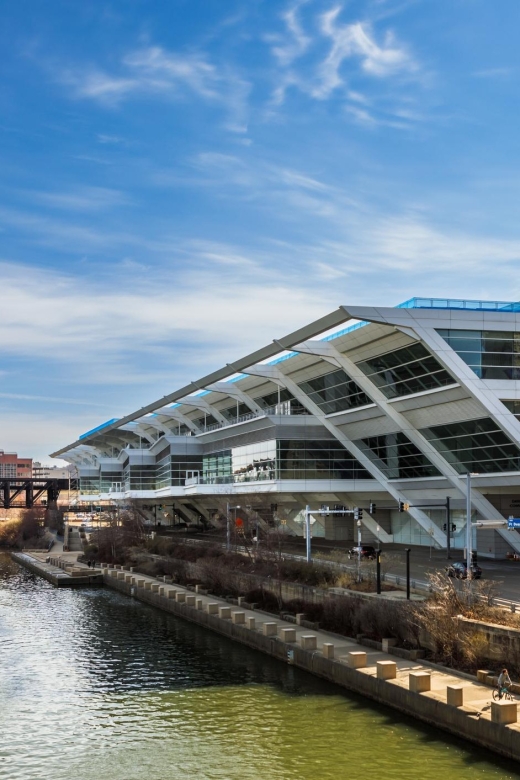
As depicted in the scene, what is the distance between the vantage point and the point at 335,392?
64250 mm

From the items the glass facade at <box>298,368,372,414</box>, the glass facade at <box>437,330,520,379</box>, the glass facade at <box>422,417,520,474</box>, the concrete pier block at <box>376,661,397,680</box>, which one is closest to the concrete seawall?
the concrete pier block at <box>376,661,397,680</box>

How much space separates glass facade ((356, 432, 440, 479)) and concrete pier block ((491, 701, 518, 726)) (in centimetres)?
3715

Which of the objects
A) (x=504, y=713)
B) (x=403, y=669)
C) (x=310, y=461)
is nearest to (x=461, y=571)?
(x=403, y=669)

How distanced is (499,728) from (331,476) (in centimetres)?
4878

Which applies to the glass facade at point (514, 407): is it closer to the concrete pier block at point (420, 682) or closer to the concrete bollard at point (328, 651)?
Result: the concrete bollard at point (328, 651)

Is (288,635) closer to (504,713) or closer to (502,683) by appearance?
(502,683)

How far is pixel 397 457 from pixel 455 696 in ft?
129

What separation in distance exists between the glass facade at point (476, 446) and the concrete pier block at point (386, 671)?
26543 millimetres

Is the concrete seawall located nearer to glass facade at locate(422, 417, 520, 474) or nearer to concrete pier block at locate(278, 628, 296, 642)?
concrete pier block at locate(278, 628, 296, 642)

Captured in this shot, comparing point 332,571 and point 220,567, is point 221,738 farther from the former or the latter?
point 220,567

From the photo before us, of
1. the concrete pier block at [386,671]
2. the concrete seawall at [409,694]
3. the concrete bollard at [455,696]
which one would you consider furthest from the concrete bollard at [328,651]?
the concrete bollard at [455,696]

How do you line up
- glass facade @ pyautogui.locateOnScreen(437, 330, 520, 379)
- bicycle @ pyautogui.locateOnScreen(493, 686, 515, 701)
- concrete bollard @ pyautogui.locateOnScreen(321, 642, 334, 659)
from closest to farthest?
1. bicycle @ pyautogui.locateOnScreen(493, 686, 515, 701)
2. concrete bollard @ pyautogui.locateOnScreen(321, 642, 334, 659)
3. glass facade @ pyautogui.locateOnScreen(437, 330, 520, 379)

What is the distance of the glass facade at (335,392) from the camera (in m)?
61.8

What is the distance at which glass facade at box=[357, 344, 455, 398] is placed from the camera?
5150cm
